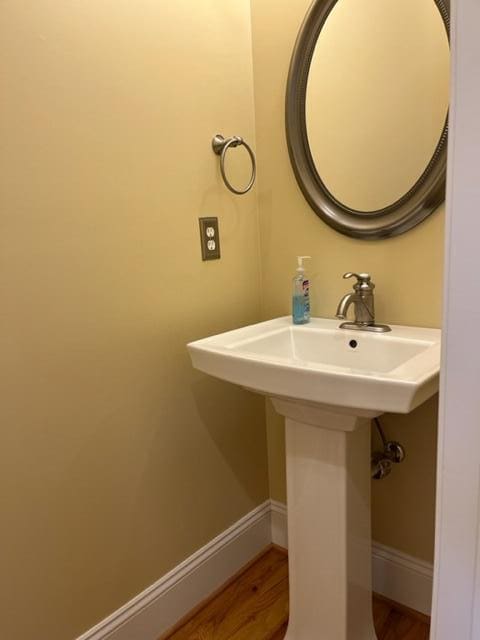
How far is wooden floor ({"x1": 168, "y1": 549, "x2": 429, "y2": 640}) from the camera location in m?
1.38

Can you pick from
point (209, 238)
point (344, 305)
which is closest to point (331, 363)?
point (344, 305)

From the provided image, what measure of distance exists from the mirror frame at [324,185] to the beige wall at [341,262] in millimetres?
36

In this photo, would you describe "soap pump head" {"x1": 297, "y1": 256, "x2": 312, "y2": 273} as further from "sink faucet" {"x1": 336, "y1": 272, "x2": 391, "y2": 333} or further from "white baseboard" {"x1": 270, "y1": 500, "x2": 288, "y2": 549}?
"white baseboard" {"x1": 270, "y1": 500, "x2": 288, "y2": 549}

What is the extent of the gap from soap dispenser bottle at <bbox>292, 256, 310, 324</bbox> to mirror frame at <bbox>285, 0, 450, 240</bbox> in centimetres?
17

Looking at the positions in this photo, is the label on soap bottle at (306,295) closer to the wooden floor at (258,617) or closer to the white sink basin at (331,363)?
the white sink basin at (331,363)

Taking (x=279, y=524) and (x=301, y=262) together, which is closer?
(x=301, y=262)

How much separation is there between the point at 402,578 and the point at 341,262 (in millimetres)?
981

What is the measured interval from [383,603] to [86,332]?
123 cm

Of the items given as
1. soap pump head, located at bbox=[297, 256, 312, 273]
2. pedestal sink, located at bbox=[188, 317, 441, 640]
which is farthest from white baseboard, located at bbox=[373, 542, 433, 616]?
soap pump head, located at bbox=[297, 256, 312, 273]

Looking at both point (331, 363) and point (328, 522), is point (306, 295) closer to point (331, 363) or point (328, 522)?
point (331, 363)

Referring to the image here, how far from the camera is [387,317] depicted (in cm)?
134

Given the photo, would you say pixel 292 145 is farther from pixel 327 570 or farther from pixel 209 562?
pixel 209 562

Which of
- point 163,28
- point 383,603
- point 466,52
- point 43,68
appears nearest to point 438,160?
point 466,52

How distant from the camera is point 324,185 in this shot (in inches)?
55.1
